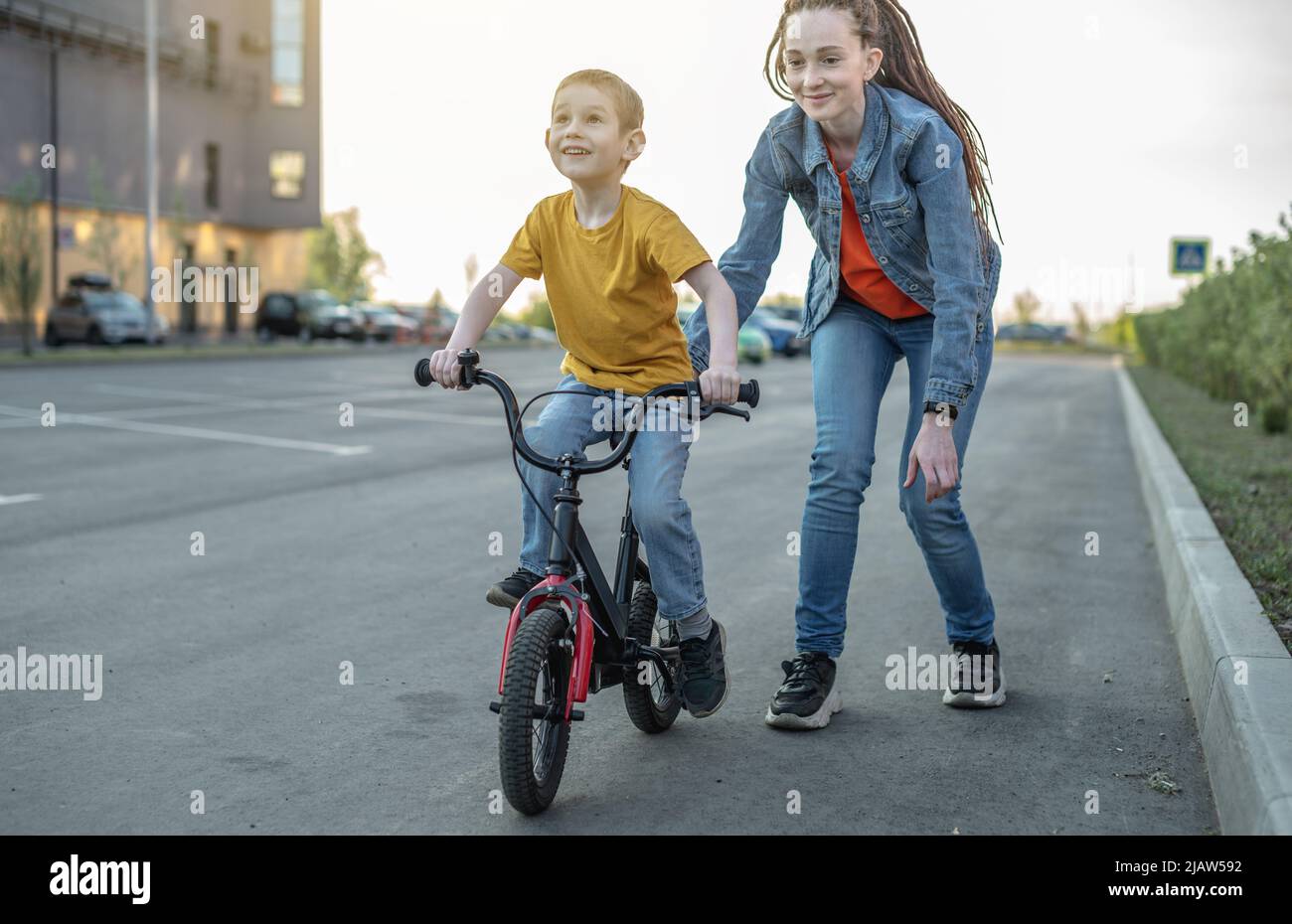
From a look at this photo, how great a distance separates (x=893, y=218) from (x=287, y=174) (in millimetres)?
51381

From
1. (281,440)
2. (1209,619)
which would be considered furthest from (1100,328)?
(1209,619)

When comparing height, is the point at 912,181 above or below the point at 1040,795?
above

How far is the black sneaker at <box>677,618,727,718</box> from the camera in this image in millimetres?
3625

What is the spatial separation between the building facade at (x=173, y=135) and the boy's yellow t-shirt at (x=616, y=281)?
1080 inches

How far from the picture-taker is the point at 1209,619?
167 inches

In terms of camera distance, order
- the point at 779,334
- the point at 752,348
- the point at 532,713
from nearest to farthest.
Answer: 1. the point at 532,713
2. the point at 752,348
3. the point at 779,334

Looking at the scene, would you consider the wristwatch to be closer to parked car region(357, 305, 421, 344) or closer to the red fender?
the red fender

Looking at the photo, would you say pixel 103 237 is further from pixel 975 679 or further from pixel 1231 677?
pixel 1231 677

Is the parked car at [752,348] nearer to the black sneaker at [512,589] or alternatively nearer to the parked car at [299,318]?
the parked car at [299,318]

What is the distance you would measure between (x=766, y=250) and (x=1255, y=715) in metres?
1.84

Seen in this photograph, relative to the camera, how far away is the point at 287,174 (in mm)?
51875

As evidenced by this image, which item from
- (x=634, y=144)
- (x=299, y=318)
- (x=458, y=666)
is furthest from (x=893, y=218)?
(x=299, y=318)

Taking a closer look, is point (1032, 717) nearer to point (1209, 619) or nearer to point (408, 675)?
point (1209, 619)

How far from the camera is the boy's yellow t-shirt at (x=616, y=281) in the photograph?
335cm
